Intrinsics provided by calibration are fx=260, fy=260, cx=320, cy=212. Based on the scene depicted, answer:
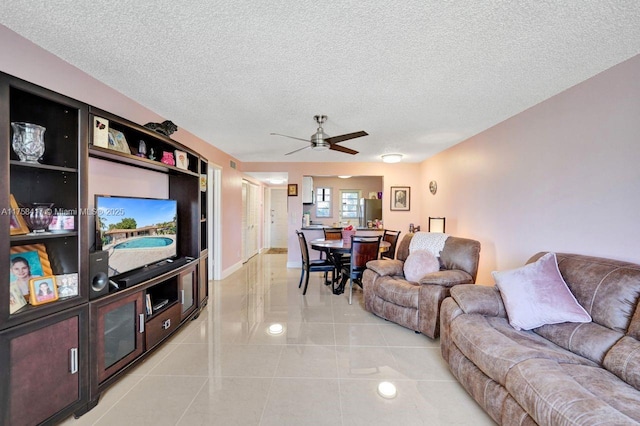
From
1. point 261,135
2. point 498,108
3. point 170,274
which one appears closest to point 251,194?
point 261,135

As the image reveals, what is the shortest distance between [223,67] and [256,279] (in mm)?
3833

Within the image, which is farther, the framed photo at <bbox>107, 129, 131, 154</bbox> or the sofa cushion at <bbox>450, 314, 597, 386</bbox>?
the framed photo at <bbox>107, 129, 131, 154</bbox>

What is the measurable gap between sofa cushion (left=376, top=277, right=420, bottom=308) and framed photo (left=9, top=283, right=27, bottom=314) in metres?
2.94

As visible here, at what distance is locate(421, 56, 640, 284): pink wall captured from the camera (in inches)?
73.1

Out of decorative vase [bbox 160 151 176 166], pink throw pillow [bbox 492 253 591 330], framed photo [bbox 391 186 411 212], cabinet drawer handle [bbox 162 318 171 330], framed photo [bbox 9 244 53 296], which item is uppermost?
decorative vase [bbox 160 151 176 166]

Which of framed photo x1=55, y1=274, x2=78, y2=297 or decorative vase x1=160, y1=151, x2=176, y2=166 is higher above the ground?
decorative vase x1=160, y1=151, x2=176, y2=166

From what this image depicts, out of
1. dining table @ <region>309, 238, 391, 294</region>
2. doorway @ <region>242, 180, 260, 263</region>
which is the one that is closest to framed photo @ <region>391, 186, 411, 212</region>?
dining table @ <region>309, 238, 391, 294</region>

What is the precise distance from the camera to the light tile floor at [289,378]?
1.66 metres

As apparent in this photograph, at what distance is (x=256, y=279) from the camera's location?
4957 mm

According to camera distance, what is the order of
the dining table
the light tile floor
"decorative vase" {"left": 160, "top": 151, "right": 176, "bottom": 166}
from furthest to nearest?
the dining table < "decorative vase" {"left": 160, "top": 151, "right": 176, "bottom": 166} < the light tile floor

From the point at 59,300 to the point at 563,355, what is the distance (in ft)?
9.98

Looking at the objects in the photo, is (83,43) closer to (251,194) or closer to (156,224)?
(156,224)

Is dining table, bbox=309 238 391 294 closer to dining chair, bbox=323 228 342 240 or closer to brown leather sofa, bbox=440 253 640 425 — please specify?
dining chair, bbox=323 228 342 240

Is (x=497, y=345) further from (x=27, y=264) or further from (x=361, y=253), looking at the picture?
(x=27, y=264)
